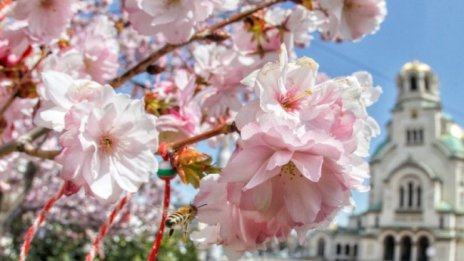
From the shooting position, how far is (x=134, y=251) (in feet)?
19.8

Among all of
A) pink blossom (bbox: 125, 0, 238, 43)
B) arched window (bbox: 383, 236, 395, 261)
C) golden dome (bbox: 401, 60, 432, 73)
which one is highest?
pink blossom (bbox: 125, 0, 238, 43)

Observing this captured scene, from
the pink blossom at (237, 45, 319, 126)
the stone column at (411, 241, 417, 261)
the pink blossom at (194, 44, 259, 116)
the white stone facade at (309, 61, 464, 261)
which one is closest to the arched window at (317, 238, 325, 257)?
the white stone facade at (309, 61, 464, 261)

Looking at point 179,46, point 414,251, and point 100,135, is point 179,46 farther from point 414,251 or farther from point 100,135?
point 414,251

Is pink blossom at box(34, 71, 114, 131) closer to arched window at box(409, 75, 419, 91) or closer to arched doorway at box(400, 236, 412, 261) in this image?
arched doorway at box(400, 236, 412, 261)

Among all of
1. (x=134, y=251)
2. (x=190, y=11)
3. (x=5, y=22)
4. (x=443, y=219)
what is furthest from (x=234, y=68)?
(x=443, y=219)

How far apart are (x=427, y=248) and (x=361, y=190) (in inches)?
953

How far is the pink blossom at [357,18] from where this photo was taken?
880 millimetres

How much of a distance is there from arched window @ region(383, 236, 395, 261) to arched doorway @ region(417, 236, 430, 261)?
3.43 ft

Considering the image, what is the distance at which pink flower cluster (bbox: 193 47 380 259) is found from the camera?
465 mm

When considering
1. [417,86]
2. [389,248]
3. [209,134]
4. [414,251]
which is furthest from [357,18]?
[417,86]

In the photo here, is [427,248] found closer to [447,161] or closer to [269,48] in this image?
[447,161]

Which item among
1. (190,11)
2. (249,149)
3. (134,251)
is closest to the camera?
(249,149)

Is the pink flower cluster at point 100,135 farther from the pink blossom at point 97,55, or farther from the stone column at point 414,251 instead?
the stone column at point 414,251

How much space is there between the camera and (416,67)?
2595 centimetres
